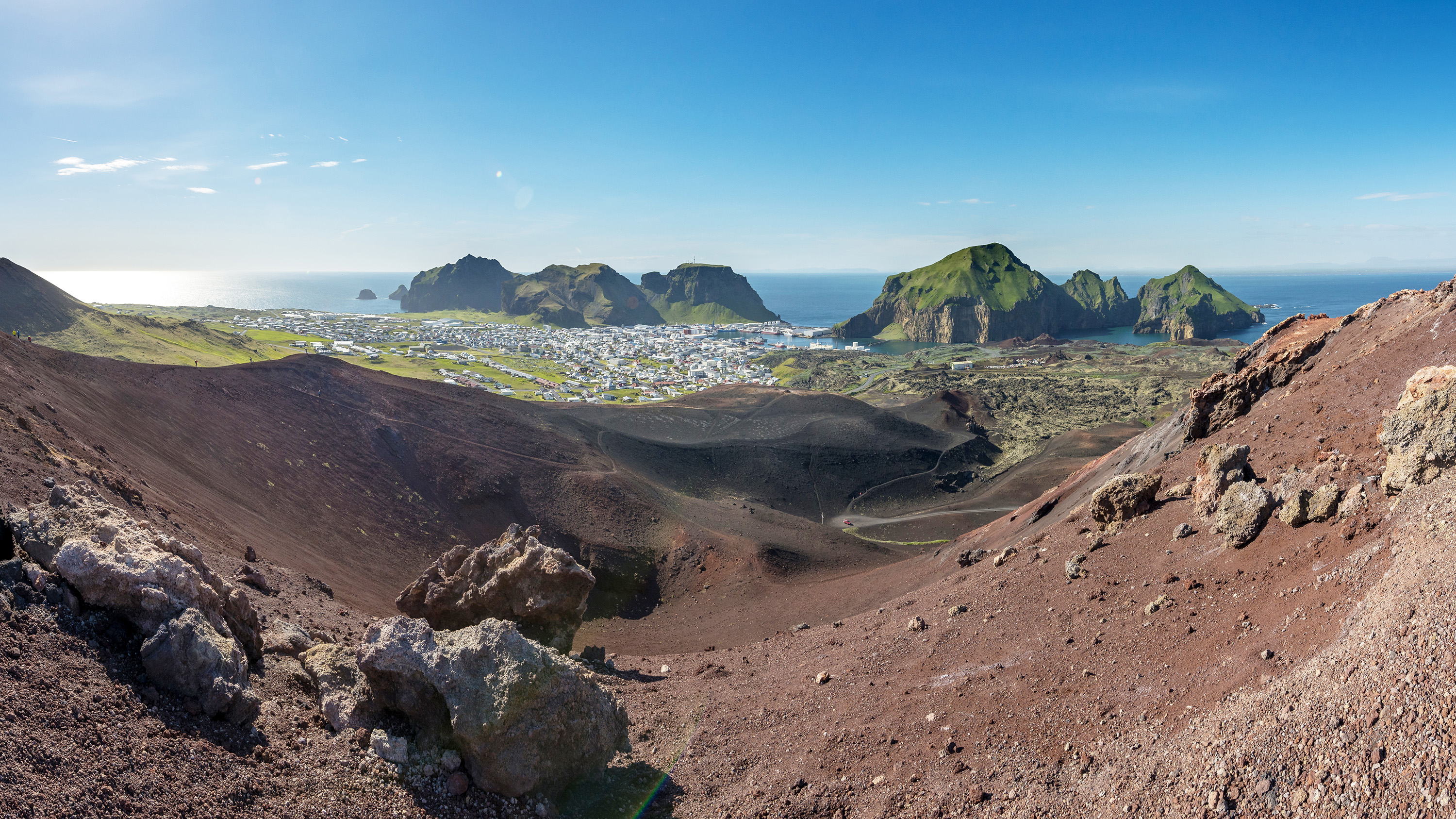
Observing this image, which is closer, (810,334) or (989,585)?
(989,585)

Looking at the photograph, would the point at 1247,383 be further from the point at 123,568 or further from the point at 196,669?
the point at 123,568

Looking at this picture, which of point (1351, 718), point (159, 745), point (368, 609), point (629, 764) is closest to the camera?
point (1351, 718)

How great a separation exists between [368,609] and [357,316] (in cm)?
19637

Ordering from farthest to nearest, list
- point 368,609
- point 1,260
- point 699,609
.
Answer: point 1,260 < point 699,609 < point 368,609

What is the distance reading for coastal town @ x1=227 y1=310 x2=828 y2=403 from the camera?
94.7m

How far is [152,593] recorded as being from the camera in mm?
9508

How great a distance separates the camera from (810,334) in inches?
7702

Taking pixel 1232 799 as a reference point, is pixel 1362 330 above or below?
above

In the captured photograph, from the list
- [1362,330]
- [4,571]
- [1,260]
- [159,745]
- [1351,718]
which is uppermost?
[1,260]

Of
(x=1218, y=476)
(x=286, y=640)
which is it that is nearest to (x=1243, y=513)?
(x=1218, y=476)

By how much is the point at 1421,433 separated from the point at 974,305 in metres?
177

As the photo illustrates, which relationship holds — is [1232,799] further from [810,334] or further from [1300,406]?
[810,334]

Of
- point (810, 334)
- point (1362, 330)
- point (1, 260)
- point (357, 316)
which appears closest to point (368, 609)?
point (1362, 330)

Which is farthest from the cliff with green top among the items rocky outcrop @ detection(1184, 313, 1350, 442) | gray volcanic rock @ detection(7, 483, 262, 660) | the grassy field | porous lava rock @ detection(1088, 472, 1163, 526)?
gray volcanic rock @ detection(7, 483, 262, 660)
